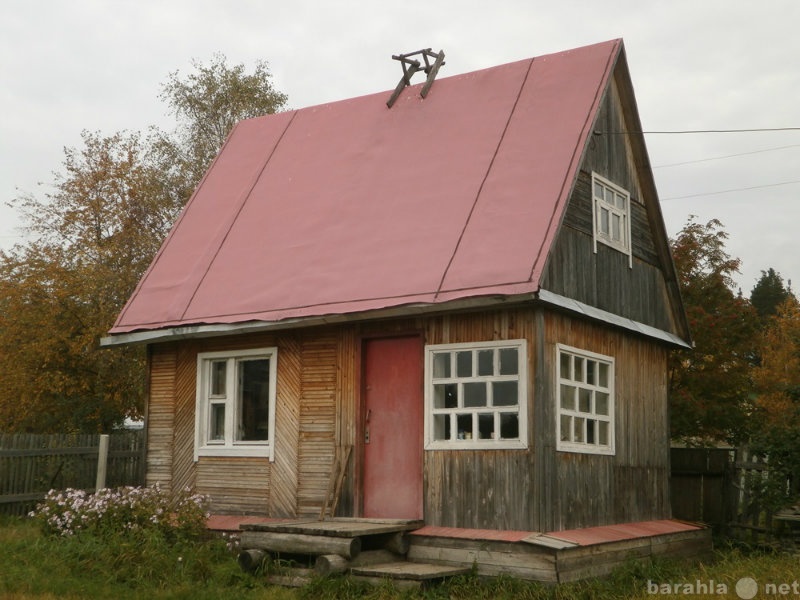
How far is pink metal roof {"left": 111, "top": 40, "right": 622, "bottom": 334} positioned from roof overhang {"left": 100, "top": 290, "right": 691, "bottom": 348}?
0.09m

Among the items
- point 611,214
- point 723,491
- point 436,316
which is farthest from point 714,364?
point 436,316

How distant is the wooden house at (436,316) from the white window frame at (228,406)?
0.03m

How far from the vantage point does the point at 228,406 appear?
47.1ft

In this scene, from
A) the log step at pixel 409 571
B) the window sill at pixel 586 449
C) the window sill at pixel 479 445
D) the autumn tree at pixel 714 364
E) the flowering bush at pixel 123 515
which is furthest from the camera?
the autumn tree at pixel 714 364

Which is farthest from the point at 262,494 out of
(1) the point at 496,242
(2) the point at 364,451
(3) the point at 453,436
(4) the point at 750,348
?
(4) the point at 750,348

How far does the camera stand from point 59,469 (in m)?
16.9

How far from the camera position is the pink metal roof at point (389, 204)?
12.2m

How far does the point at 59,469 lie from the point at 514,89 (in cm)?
1008

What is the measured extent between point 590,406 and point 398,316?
2956mm

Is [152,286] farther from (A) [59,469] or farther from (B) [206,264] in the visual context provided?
(A) [59,469]

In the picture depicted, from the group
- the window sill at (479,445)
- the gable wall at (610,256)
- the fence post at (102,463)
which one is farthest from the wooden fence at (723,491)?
the fence post at (102,463)

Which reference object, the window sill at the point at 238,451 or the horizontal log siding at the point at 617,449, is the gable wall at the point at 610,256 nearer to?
the horizontal log siding at the point at 617,449

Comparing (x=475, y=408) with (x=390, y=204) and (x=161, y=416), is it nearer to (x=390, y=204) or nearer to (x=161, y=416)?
(x=390, y=204)

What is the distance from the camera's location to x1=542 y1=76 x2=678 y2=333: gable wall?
12666 millimetres
